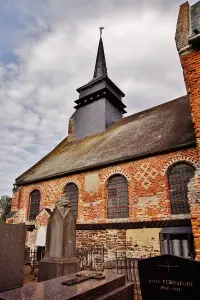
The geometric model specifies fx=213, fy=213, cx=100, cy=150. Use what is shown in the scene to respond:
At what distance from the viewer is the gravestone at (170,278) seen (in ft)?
11.7

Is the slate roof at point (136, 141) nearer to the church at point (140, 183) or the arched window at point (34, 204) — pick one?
the church at point (140, 183)

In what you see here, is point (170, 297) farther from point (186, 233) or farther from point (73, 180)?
point (73, 180)

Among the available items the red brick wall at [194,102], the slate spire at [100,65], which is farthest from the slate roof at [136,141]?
the slate spire at [100,65]

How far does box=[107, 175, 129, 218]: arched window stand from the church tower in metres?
6.96

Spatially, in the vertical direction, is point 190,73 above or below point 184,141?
above

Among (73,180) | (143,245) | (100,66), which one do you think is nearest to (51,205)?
(73,180)

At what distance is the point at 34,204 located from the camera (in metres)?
13.8

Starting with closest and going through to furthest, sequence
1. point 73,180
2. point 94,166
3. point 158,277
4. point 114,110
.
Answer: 1. point 158,277
2. point 94,166
3. point 73,180
4. point 114,110

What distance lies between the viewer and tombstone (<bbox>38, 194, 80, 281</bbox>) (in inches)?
230

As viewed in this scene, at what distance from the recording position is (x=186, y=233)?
7.54 m

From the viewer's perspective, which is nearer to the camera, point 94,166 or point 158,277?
point 158,277

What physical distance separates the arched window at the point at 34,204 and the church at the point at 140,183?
0.02 meters

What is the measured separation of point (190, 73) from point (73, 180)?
7.89 metres

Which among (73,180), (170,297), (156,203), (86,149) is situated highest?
(86,149)
